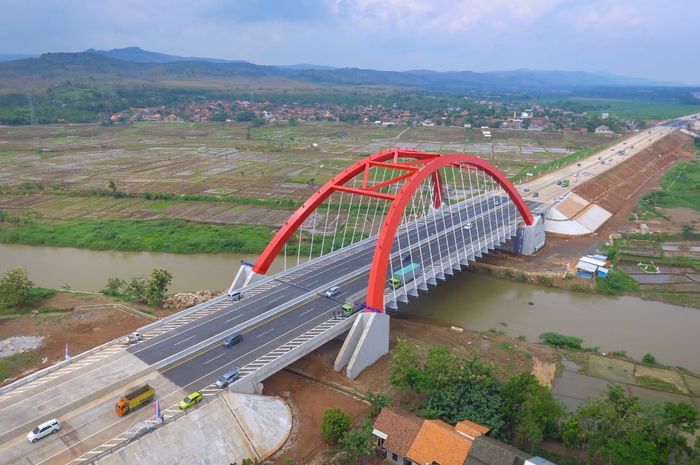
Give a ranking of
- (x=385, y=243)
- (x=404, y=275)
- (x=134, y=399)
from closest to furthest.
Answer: (x=134, y=399), (x=385, y=243), (x=404, y=275)

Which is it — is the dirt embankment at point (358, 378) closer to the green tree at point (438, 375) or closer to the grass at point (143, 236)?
the green tree at point (438, 375)

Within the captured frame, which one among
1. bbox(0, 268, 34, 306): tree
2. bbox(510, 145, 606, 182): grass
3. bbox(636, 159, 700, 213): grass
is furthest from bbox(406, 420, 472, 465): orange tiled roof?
bbox(510, 145, 606, 182): grass

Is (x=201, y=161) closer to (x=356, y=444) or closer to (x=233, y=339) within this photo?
(x=233, y=339)

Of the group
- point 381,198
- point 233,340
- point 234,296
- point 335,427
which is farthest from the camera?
point 381,198

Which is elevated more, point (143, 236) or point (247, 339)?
point (247, 339)

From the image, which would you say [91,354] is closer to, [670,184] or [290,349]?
[290,349]

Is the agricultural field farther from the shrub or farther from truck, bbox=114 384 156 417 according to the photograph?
truck, bbox=114 384 156 417

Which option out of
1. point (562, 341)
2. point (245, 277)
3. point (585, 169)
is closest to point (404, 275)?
point (562, 341)
